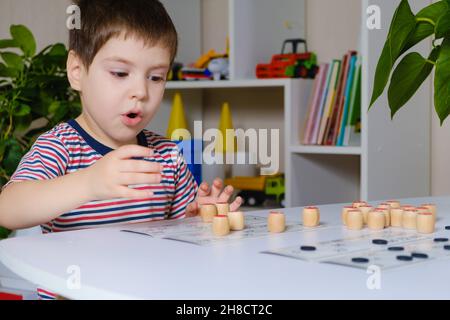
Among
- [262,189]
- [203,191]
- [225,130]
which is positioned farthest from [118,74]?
[225,130]

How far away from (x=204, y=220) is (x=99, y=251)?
265mm

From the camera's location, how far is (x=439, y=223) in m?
0.96

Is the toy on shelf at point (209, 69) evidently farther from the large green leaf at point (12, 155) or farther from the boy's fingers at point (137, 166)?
the boy's fingers at point (137, 166)

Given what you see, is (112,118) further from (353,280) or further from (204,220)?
(353,280)

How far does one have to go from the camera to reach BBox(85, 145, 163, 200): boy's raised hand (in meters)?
0.83

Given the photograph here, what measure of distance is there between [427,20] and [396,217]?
30 cm

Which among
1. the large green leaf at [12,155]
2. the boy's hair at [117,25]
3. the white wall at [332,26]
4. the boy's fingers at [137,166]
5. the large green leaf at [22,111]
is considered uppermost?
the white wall at [332,26]

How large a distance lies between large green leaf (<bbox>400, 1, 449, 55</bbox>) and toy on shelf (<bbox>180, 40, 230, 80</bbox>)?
1.45 meters

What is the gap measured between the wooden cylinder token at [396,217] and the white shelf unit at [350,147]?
44.3 inches

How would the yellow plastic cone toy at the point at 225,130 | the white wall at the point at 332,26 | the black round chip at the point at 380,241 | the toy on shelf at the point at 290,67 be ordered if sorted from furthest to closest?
the yellow plastic cone toy at the point at 225,130 → the white wall at the point at 332,26 → the toy on shelf at the point at 290,67 → the black round chip at the point at 380,241

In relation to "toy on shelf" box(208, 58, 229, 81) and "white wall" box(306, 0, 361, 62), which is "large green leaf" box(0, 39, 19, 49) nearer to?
"toy on shelf" box(208, 58, 229, 81)

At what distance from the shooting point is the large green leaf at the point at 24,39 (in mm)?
2186

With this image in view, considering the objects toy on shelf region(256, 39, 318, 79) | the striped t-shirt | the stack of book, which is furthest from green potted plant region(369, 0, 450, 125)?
toy on shelf region(256, 39, 318, 79)

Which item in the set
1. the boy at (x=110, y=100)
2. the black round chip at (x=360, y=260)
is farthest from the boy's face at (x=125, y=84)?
the black round chip at (x=360, y=260)
